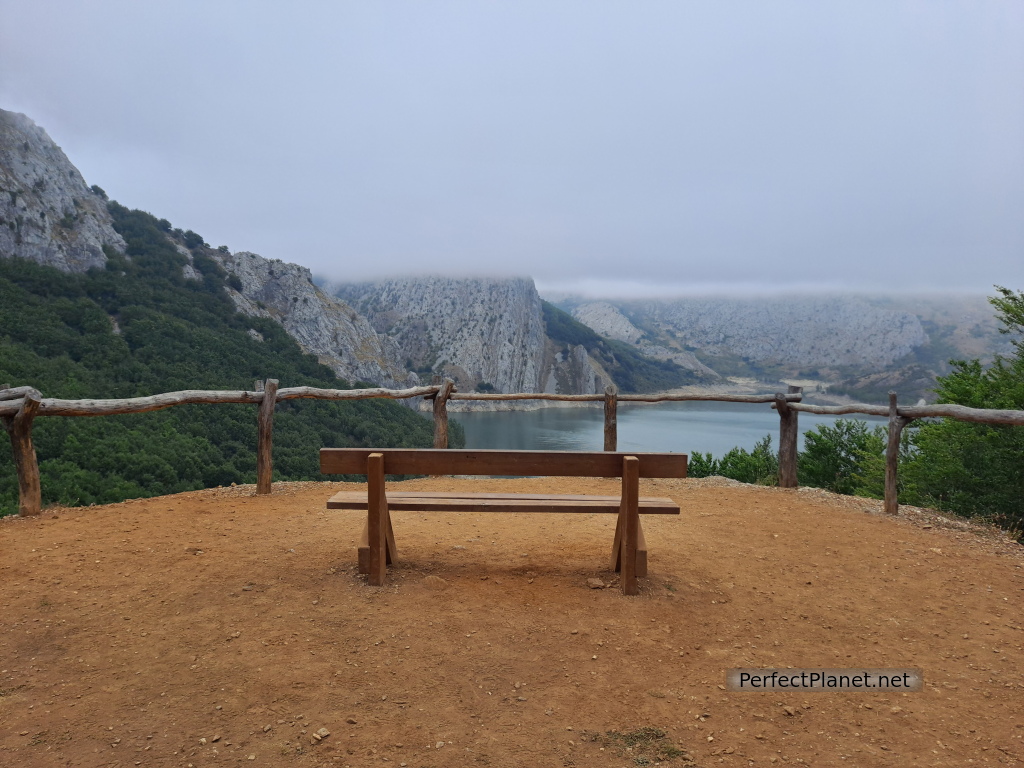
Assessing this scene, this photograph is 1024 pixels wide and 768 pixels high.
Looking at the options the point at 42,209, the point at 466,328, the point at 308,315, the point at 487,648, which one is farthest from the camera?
the point at 466,328

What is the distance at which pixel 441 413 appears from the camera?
24.8 ft

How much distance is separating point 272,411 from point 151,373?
29302 mm

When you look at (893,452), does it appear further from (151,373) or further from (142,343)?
(142,343)

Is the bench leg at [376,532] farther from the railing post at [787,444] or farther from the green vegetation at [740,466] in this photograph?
the green vegetation at [740,466]

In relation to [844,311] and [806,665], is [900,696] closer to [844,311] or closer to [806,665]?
[806,665]

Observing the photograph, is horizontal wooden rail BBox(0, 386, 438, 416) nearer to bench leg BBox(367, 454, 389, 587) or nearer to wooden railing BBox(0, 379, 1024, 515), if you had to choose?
wooden railing BBox(0, 379, 1024, 515)

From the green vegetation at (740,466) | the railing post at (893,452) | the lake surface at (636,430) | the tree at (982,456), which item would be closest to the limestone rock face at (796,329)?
the lake surface at (636,430)

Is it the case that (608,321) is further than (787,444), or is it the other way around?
(608,321)

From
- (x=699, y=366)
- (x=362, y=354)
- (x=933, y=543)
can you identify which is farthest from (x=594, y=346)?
(x=933, y=543)

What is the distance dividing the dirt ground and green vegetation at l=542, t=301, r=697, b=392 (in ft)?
306

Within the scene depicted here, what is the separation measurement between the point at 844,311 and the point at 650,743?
143936 mm

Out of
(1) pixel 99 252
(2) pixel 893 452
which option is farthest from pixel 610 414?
(1) pixel 99 252

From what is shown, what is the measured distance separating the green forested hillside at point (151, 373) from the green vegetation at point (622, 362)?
63.4m

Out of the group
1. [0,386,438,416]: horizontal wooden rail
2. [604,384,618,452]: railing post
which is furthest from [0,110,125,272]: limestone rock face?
[604,384,618,452]: railing post
